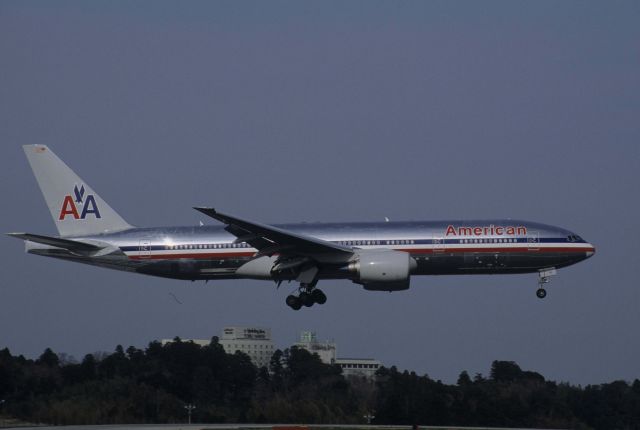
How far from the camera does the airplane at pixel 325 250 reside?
178 ft

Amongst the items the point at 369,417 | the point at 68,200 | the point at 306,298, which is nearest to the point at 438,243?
the point at 306,298

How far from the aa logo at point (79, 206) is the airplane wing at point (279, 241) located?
9.00 metres

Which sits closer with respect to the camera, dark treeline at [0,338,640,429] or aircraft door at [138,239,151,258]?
aircraft door at [138,239,151,258]

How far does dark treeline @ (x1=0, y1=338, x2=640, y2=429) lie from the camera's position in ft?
212

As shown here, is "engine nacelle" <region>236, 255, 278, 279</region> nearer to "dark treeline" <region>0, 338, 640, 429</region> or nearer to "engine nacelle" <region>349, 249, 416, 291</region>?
"engine nacelle" <region>349, 249, 416, 291</region>

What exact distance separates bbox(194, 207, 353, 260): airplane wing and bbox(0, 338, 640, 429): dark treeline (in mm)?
10577

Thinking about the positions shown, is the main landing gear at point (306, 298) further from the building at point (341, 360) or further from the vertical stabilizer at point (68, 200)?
the building at point (341, 360)

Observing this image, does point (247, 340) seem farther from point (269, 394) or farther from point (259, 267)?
point (259, 267)

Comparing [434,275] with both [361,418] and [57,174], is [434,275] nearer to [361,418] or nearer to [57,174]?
[361,418]

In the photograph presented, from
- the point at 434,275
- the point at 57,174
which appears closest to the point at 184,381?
the point at 57,174

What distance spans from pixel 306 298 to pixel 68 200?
42.1ft

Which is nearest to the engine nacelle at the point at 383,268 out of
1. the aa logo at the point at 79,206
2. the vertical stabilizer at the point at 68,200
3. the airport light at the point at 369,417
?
the airport light at the point at 369,417

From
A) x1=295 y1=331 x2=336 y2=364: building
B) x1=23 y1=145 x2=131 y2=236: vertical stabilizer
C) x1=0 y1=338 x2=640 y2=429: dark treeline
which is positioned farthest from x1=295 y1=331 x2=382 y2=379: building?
x1=23 y1=145 x2=131 y2=236: vertical stabilizer

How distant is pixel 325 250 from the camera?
54125 millimetres
